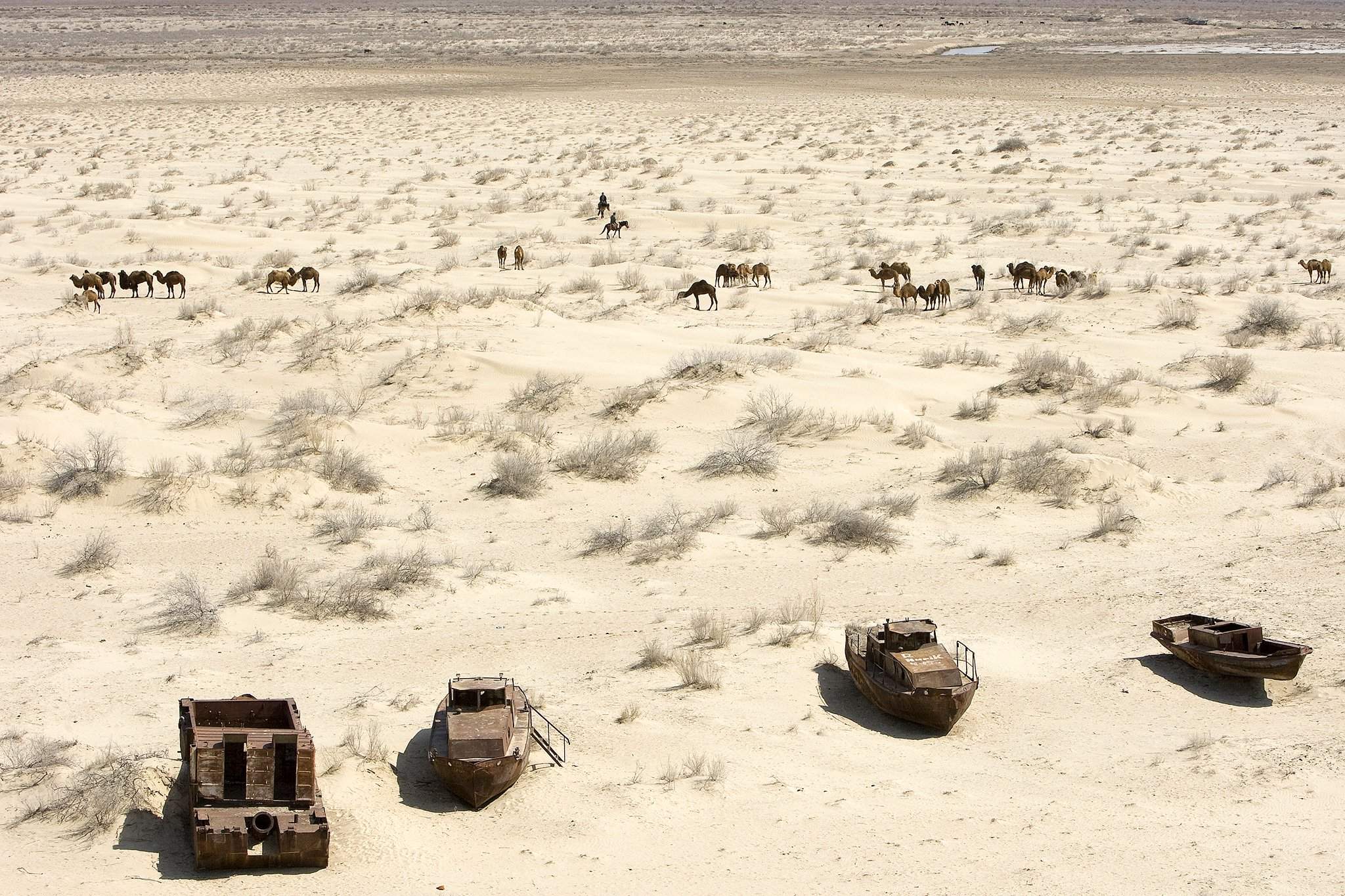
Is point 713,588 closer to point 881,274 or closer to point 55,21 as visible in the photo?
point 881,274

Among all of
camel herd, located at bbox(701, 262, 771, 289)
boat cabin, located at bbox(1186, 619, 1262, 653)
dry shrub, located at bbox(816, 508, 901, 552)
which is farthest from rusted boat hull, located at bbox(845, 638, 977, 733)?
camel herd, located at bbox(701, 262, 771, 289)

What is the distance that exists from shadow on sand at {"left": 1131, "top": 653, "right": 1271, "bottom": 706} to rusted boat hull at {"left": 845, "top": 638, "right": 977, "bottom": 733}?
78.9 inches

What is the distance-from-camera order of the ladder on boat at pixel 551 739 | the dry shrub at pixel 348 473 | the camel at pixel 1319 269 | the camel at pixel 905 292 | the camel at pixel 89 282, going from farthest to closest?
the camel at pixel 1319 269
the camel at pixel 89 282
the camel at pixel 905 292
the dry shrub at pixel 348 473
the ladder on boat at pixel 551 739

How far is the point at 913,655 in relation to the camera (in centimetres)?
1129

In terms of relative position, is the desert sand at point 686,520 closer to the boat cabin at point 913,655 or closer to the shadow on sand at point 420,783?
the shadow on sand at point 420,783

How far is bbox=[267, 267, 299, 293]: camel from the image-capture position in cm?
2547

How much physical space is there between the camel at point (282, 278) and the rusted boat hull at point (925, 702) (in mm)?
17424

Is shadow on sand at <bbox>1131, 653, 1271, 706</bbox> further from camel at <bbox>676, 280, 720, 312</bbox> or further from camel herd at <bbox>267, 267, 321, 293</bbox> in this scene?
camel herd at <bbox>267, 267, 321, 293</bbox>

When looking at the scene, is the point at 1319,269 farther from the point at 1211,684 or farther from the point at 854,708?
the point at 854,708

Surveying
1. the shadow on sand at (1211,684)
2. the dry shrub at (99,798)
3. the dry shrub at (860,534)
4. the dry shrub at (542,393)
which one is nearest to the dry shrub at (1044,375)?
the dry shrub at (860,534)

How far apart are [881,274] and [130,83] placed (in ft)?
185

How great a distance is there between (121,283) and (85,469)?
10.8 meters

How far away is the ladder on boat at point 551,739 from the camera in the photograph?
10.2 metres

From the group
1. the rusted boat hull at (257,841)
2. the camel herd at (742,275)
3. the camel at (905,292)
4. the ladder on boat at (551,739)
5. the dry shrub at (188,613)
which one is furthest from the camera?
the camel herd at (742,275)
